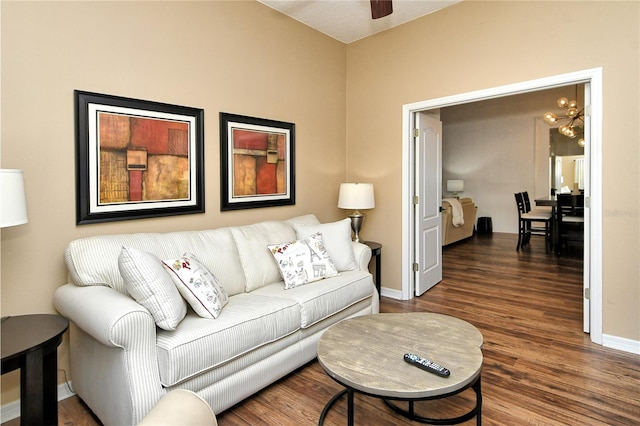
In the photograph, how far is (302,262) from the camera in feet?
9.23

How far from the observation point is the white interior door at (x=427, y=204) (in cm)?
400

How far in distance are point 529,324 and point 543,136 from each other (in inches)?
238

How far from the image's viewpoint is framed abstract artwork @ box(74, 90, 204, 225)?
234 centimetres

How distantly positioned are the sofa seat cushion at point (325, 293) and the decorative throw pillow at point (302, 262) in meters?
0.06

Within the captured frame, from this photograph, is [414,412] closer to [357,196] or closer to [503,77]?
[357,196]

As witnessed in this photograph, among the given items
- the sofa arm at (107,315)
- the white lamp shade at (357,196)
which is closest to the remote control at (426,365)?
the sofa arm at (107,315)

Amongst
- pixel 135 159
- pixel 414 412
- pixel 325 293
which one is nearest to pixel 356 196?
pixel 325 293

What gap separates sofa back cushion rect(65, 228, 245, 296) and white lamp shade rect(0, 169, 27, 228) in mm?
411

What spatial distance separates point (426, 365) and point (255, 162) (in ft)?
7.71

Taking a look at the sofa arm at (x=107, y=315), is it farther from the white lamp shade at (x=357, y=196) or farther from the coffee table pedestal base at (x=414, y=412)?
the white lamp shade at (x=357, y=196)

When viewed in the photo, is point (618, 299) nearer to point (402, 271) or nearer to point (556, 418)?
point (556, 418)

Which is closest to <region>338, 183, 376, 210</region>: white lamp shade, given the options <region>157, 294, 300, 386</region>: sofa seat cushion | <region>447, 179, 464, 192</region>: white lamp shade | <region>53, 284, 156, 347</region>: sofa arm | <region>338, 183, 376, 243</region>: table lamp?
<region>338, 183, 376, 243</region>: table lamp

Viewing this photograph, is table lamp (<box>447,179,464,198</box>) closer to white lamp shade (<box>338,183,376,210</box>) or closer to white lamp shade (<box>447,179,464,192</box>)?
white lamp shade (<box>447,179,464,192</box>)

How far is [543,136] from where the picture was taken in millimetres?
7887
